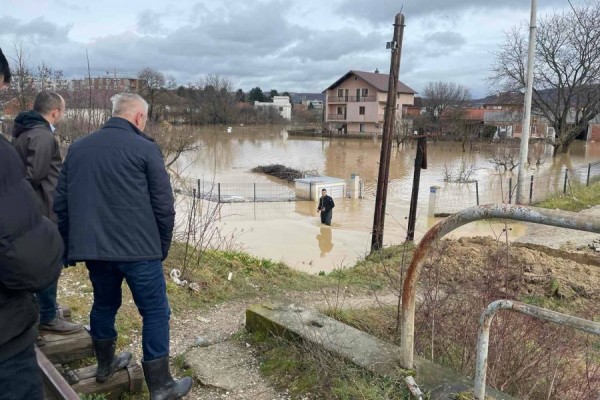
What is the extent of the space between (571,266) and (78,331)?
7.88 metres

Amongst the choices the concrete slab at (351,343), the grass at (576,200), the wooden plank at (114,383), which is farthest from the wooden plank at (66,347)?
the grass at (576,200)

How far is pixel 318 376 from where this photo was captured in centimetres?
304

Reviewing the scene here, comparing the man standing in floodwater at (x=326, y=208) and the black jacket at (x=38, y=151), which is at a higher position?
the black jacket at (x=38, y=151)

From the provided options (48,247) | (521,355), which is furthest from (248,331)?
(48,247)

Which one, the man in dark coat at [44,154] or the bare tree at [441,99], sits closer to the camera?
the man in dark coat at [44,154]

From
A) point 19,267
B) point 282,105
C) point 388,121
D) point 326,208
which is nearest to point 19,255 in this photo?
point 19,267

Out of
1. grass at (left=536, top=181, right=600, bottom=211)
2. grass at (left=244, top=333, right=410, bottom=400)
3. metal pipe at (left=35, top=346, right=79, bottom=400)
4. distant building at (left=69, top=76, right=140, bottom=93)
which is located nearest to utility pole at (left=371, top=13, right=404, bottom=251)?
grass at (left=244, top=333, right=410, bottom=400)

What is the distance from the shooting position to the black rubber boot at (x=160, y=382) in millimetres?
2795

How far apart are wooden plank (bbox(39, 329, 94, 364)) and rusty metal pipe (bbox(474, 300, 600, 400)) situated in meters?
2.57

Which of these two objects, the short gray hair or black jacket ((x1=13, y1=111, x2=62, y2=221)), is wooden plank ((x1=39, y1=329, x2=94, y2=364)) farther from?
the short gray hair

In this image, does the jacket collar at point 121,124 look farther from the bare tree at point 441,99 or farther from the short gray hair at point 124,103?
the bare tree at point 441,99

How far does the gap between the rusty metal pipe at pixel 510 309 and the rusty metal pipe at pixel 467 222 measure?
40 cm

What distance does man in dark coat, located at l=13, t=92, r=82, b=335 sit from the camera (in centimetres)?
323

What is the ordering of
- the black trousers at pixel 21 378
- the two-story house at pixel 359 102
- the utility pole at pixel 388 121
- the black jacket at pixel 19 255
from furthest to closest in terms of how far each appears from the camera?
the two-story house at pixel 359 102, the utility pole at pixel 388 121, the black trousers at pixel 21 378, the black jacket at pixel 19 255
